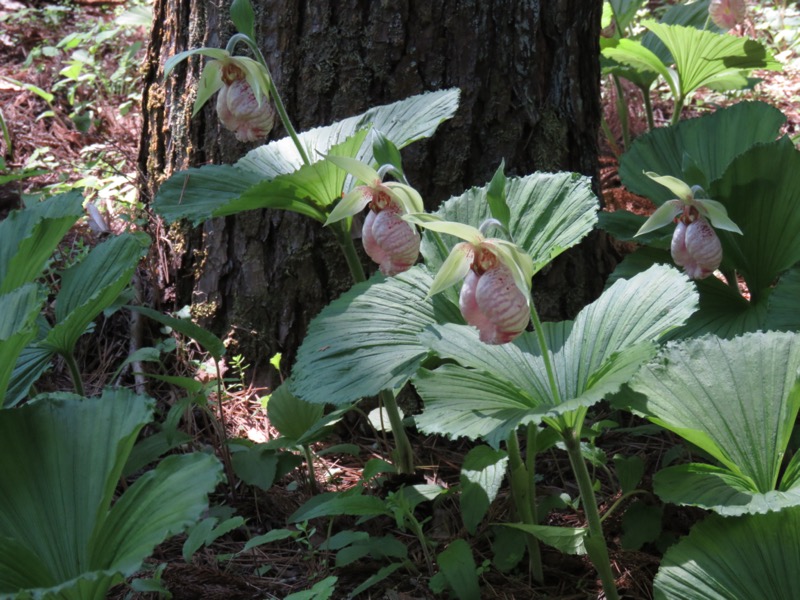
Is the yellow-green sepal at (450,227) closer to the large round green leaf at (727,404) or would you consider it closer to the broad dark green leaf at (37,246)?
the large round green leaf at (727,404)

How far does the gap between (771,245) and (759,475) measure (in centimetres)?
68

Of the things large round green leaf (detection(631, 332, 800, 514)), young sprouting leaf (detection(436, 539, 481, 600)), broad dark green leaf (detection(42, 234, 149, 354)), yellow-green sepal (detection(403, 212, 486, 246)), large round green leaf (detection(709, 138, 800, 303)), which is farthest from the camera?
large round green leaf (detection(709, 138, 800, 303))

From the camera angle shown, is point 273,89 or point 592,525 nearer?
point 592,525

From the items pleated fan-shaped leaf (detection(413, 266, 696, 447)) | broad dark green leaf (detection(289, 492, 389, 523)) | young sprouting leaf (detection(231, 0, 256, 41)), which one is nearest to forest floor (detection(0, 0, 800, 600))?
broad dark green leaf (detection(289, 492, 389, 523))

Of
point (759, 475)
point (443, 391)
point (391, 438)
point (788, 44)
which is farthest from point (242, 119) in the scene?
point (788, 44)

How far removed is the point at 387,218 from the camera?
4.21 ft

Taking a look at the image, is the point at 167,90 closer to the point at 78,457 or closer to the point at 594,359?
the point at 78,457

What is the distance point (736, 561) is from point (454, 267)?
627 mm

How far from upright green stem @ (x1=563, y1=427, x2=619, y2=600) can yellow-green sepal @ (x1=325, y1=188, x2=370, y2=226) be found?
51 centimetres

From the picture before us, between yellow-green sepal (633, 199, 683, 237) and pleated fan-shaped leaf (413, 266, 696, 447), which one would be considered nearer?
pleated fan-shaped leaf (413, 266, 696, 447)

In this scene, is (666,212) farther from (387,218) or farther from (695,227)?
(387,218)

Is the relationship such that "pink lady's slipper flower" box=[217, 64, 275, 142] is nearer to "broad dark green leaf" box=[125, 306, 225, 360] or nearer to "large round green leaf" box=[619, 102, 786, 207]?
"broad dark green leaf" box=[125, 306, 225, 360]

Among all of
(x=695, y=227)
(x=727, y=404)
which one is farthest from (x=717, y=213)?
(x=727, y=404)

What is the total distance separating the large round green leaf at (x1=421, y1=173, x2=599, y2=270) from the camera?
1.40 m
